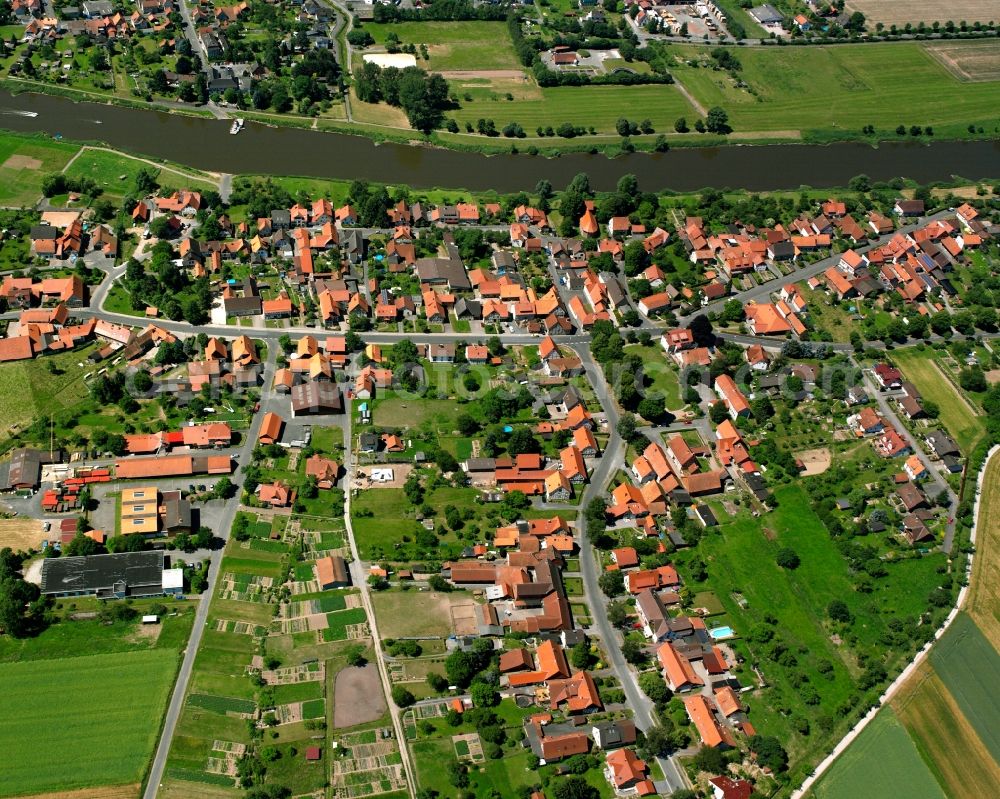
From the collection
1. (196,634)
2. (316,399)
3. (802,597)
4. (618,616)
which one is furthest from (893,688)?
(316,399)

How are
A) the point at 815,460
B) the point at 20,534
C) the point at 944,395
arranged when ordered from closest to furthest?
the point at 20,534 → the point at 815,460 → the point at 944,395

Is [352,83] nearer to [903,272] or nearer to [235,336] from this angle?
[235,336]

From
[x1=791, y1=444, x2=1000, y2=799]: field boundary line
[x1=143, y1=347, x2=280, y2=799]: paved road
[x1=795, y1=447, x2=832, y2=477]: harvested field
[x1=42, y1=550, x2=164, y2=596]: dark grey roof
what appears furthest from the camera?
[x1=795, y1=447, x2=832, y2=477]: harvested field

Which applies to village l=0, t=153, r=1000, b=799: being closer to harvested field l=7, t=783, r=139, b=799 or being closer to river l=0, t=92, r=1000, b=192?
harvested field l=7, t=783, r=139, b=799

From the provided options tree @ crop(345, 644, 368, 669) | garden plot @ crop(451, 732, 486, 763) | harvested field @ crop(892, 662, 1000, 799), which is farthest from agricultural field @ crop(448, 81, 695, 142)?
garden plot @ crop(451, 732, 486, 763)

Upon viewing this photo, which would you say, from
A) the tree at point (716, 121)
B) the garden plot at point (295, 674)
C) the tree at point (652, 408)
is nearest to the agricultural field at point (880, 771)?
the tree at point (652, 408)

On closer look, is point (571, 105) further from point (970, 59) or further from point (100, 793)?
point (100, 793)

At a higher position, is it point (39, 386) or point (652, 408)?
point (39, 386)
